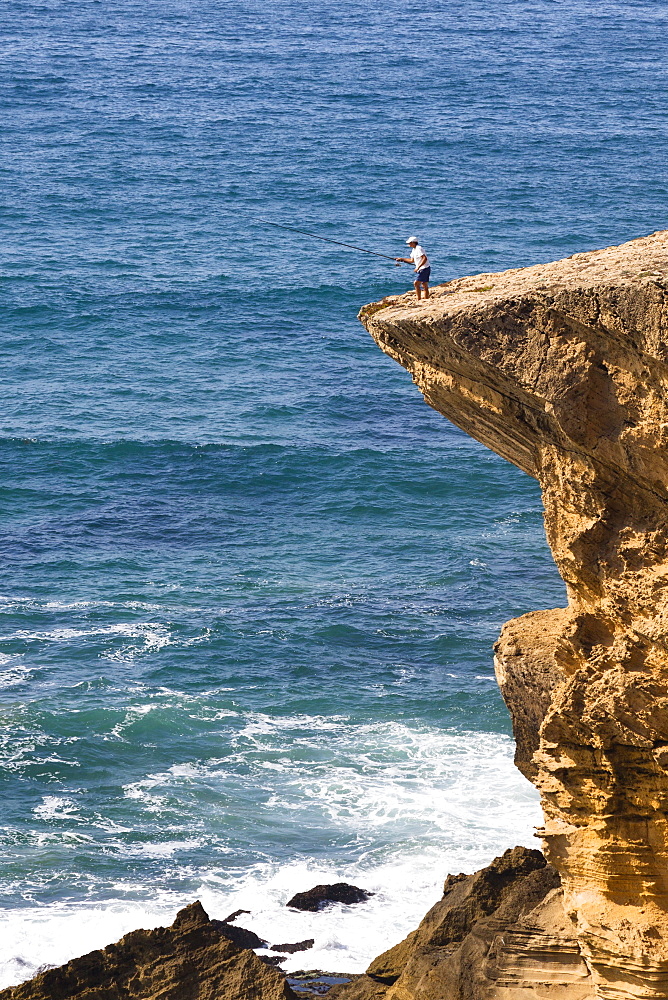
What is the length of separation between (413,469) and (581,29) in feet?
275

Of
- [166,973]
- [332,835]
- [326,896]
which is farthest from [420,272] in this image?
[332,835]

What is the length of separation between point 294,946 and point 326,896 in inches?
74.6

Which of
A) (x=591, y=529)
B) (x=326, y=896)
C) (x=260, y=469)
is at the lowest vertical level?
(x=326, y=896)

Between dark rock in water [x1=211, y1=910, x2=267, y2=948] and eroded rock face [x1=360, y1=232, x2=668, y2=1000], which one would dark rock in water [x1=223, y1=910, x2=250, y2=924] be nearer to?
dark rock in water [x1=211, y1=910, x2=267, y2=948]

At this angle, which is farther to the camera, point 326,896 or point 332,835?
point 332,835

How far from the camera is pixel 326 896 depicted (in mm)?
28469

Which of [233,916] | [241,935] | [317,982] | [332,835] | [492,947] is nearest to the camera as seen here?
[492,947]

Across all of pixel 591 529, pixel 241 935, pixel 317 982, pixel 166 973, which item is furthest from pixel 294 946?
pixel 591 529

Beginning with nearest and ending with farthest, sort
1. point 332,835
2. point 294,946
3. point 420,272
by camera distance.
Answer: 1. point 420,272
2. point 294,946
3. point 332,835

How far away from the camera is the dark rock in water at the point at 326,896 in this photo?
28219mm

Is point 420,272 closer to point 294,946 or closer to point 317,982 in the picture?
point 317,982

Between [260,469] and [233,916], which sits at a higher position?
[260,469]

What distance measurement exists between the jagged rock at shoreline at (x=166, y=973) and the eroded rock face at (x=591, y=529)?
6.67 metres

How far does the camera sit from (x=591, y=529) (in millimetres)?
14688
